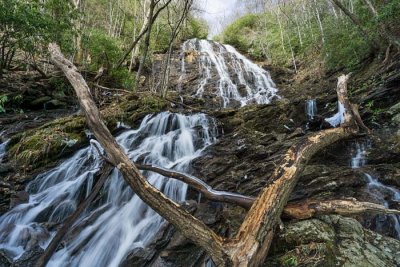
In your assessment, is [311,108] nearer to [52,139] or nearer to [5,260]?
[52,139]

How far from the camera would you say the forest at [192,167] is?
129 inches

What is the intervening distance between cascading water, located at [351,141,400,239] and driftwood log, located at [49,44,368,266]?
4.21ft

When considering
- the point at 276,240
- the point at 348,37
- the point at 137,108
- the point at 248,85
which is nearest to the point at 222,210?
the point at 276,240

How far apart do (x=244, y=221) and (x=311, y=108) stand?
612 centimetres

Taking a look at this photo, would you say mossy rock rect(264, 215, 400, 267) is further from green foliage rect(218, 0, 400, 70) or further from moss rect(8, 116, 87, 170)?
green foliage rect(218, 0, 400, 70)

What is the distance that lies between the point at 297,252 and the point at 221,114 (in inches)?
247

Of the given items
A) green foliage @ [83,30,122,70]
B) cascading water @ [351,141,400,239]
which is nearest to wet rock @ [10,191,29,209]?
cascading water @ [351,141,400,239]

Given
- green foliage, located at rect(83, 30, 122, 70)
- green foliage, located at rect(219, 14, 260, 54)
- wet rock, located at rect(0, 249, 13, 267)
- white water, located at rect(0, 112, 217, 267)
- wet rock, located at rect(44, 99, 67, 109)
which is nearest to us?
wet rock, located at rect(0, 249, 13, 267)

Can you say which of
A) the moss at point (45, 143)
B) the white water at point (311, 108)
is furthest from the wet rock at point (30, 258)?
the white water at point (311, 108)

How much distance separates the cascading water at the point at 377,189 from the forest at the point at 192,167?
0.02m

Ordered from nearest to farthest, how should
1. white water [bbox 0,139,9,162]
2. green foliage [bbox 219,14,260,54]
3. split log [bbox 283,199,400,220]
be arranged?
split log [bbox 283,199,400,220] < white water [bbox 0,139,9,162] < green foliage [bbox 219,14,260,54]

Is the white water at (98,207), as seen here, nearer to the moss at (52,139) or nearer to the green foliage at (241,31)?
the moss at (52,139)

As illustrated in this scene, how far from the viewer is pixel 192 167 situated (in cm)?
633

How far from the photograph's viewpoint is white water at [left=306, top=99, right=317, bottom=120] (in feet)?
26.9
